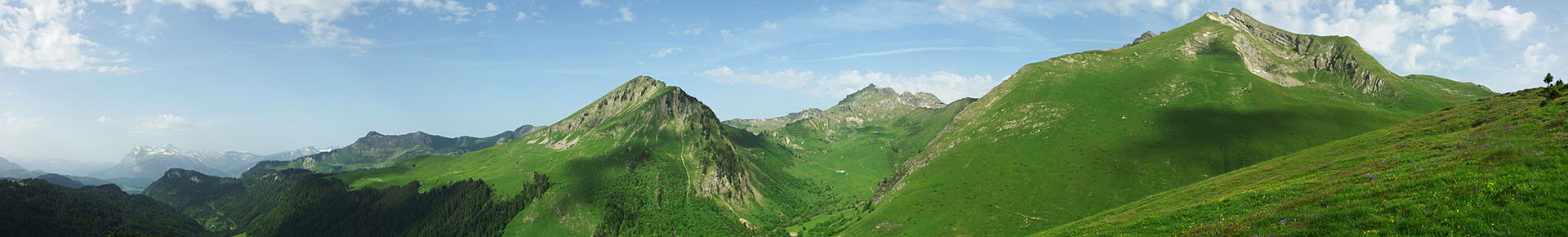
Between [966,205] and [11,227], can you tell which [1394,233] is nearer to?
[966,205]

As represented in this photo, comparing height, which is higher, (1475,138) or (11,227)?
(1475,138)

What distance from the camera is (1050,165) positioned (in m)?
176

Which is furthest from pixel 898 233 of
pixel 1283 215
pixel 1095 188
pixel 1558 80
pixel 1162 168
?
pixel 1558 80

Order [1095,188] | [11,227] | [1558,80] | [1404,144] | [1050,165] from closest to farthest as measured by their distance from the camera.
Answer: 1. [1404,144]
2. [1558,80]
3. [1095,188]
4. [1050,165]
5. [11,227]

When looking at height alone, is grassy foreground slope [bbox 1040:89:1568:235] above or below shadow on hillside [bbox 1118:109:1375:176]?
below

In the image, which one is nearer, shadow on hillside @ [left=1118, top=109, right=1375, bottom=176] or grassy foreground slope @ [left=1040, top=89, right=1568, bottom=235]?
grassy foreground slope @ [left=1040, top=89, right=1568, bottom=235]

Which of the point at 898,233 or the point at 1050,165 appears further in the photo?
the point at 1050,165

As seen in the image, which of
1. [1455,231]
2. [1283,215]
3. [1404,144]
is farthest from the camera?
[1404,144]

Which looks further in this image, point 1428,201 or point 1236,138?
point 1236,138

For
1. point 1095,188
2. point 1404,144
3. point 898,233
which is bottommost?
point 898,233

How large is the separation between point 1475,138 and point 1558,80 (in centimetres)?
12170

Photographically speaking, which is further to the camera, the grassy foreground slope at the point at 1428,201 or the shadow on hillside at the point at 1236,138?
the shadow on hillside at the point at 1236,138

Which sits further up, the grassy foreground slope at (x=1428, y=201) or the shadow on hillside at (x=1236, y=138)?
the shadow on hillside at (x=1236, y=138)

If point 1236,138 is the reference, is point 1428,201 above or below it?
below
